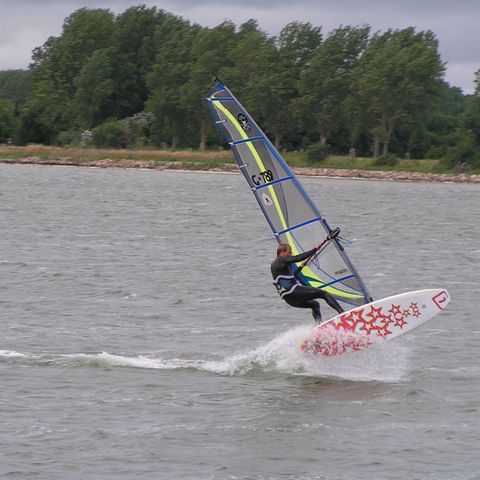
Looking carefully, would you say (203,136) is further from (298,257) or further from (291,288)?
(298,257)

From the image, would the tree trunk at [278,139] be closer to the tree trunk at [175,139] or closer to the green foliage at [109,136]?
the tree trunk at [175,139]

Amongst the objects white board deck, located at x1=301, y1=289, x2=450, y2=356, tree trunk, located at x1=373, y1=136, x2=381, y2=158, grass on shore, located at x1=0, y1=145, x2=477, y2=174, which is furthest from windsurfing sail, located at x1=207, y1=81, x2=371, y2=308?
tree trunk, located at x1=373, y1=136, x2=381, y2=158

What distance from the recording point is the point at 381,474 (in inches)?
363

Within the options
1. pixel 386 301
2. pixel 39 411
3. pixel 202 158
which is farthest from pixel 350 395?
pixel 202 158

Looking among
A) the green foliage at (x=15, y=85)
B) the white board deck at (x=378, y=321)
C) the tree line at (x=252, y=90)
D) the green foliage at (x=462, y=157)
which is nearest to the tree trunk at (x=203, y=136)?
the tree line at (x=252, y=90)

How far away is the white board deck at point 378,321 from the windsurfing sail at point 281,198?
0.54 m

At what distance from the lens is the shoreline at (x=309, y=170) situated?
6575cm

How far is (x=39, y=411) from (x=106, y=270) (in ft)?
35.0

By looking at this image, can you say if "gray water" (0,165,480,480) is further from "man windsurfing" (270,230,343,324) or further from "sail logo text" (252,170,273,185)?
"sail logo text" (252,170,273,185)

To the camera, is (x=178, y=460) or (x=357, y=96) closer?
(x=178, y=460)

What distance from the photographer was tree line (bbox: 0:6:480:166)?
7575cm

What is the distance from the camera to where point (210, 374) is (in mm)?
12508

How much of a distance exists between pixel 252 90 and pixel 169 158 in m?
8.42

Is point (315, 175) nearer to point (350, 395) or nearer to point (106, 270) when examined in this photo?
point (106, 270)
